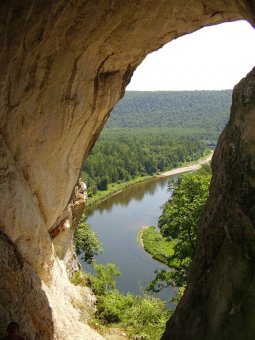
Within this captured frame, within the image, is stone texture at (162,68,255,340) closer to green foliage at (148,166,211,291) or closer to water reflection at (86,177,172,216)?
green foliage at (148,166,211,291)

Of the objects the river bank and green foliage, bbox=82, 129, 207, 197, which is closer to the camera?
the river bank

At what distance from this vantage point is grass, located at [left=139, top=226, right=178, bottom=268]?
34997mm

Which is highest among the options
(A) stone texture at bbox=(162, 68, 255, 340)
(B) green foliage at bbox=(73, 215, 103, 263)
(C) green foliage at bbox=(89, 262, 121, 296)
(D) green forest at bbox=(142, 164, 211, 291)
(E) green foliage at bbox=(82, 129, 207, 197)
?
(A) stone texture at bbox=(162, 68, 255, 340)

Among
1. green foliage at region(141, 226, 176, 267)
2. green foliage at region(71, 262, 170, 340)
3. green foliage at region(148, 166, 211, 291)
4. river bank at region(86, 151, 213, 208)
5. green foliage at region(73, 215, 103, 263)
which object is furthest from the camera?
river bank at region(86, 151, 213, 208)

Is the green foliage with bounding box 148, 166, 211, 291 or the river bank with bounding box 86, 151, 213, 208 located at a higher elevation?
the green foliage with bounding box 148, 166, 211, 291

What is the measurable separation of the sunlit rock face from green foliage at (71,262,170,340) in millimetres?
2665

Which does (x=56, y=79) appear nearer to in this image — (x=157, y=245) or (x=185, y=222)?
(x=185, y=222)

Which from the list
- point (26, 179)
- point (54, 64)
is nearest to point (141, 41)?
point (54, 64)

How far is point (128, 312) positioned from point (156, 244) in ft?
82.8

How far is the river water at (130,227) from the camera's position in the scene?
103 feet

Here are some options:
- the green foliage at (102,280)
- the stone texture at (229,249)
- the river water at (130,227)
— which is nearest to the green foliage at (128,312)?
the green foliage at (102,280)

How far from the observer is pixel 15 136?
28.0ft

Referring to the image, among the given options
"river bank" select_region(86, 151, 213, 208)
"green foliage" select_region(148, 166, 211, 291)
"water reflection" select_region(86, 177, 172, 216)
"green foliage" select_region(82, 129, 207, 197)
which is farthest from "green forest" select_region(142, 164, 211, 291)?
"green foliage" select_region(82, 129, 207, 197)

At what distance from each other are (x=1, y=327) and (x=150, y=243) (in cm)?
3256
